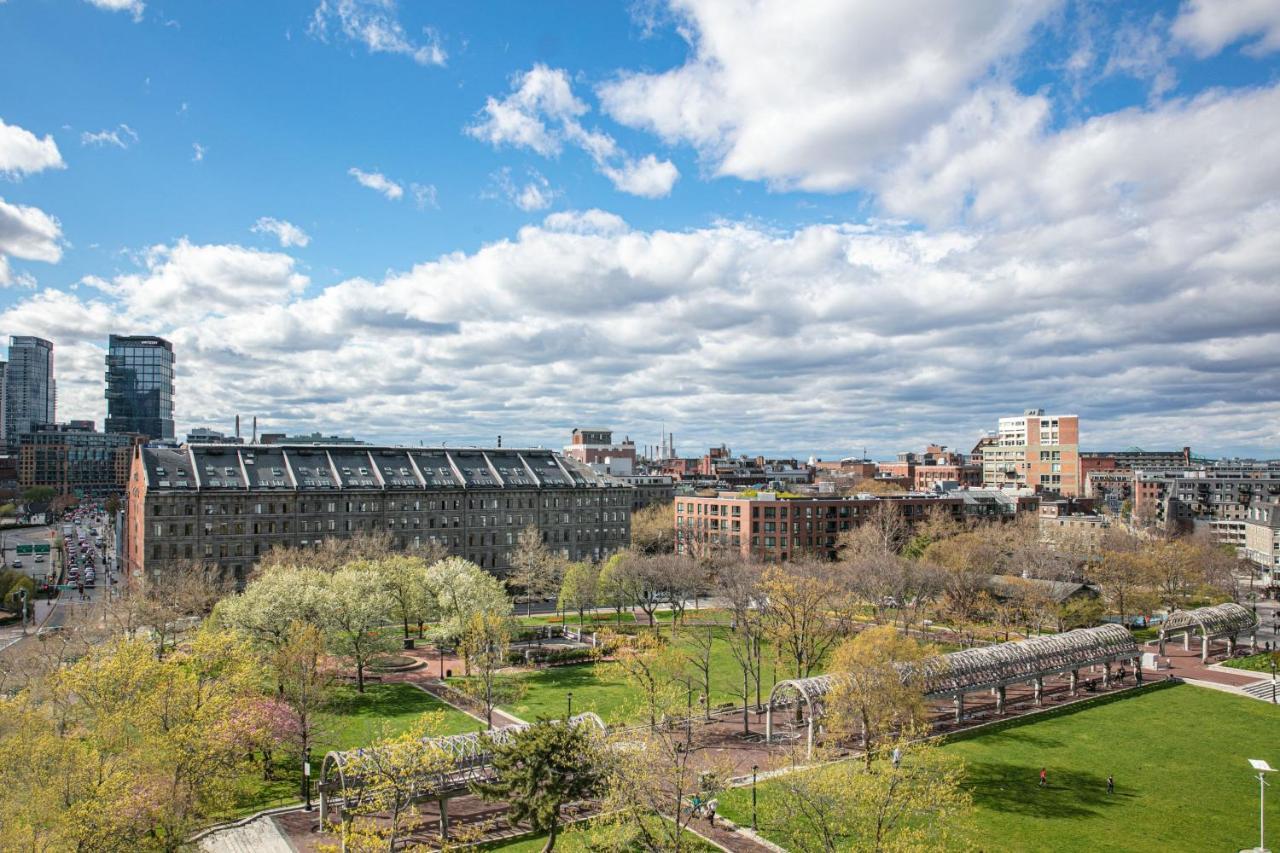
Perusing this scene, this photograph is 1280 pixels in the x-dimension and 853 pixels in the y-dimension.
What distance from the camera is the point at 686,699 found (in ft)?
182

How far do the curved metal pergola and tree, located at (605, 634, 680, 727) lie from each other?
3673 mm

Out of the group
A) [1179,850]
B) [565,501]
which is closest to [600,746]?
[1179,850]

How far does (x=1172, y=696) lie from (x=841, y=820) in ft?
158

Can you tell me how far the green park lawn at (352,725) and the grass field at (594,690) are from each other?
565 cm

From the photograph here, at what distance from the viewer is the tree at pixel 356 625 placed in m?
62.2

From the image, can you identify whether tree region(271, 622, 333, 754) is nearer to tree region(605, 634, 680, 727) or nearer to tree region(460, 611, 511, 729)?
tree region(460, 611, 511, 729)

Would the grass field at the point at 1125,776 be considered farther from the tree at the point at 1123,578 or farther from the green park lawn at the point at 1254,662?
the tree at the point at 1123,578

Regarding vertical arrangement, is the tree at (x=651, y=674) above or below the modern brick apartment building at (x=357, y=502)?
below

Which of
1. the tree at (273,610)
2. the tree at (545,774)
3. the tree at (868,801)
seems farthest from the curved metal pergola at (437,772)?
the tree at (273,610)

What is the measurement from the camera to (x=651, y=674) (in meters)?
54.0

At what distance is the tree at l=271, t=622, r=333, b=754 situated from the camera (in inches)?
1709

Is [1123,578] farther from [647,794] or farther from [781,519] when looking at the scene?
[647,794]

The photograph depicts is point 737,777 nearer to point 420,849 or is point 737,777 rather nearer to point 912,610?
point 420,849

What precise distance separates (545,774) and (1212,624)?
74716mm
